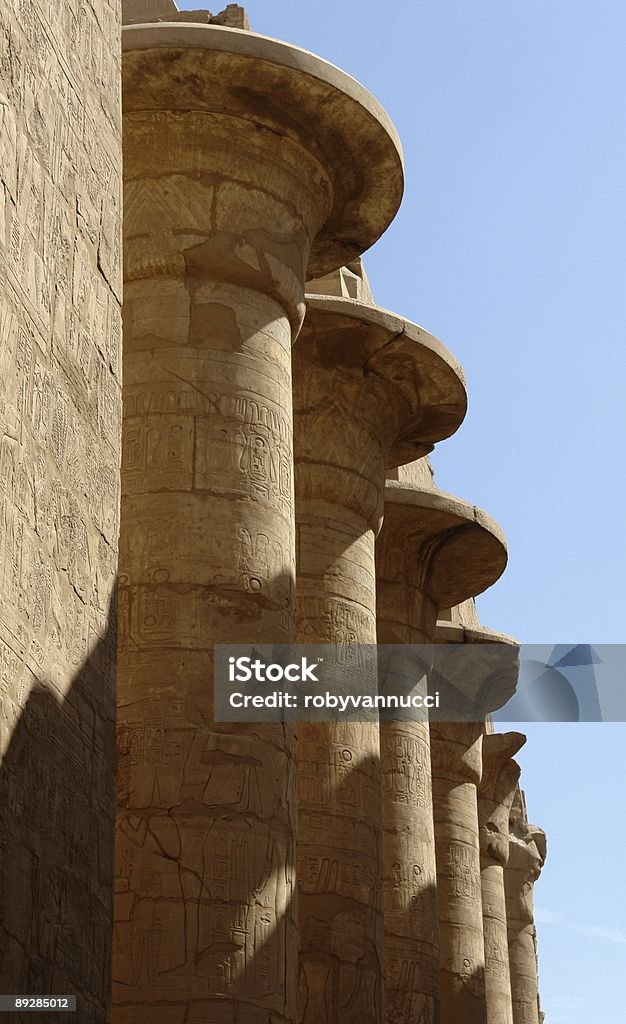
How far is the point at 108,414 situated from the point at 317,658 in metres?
6.14

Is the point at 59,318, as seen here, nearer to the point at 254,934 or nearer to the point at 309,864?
the point at 254,934

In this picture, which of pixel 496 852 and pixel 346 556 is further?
pixel 496 852

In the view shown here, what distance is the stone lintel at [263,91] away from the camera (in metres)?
10.3

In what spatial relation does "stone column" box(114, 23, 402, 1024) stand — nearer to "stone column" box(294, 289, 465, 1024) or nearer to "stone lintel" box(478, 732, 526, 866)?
"stone column" box(294, 289, 465, 1024)

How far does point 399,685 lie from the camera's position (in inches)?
615

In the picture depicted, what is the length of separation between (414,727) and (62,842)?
1027cm

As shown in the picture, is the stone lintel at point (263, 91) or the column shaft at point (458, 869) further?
the column shaft at point (458, 869)

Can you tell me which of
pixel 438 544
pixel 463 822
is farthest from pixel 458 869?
pixel 438 544

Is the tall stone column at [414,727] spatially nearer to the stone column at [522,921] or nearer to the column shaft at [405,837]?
the column shaft at [405,837]

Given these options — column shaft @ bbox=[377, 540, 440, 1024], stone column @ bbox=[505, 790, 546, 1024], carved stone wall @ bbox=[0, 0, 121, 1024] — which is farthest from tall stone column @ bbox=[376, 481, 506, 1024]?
stone column @ bbox=[505, 790, 546, 1024]

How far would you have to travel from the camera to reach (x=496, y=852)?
77.0 feet

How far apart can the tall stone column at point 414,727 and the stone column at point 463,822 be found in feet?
7.41

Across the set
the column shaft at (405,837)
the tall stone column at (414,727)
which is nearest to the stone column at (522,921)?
the tall stone column at (414,727)

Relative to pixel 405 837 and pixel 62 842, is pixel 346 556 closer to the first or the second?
pixel 405 837
